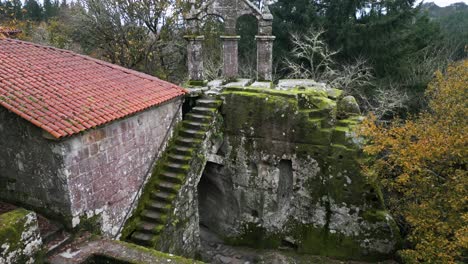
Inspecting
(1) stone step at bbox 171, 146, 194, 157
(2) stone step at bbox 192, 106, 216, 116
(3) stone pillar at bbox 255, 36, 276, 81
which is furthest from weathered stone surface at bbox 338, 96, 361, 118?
(1) stone step at bbox 171, 146, 194, 157

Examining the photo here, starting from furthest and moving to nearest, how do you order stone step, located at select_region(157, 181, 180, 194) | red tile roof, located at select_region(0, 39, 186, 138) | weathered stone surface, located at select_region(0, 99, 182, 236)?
stone step, located at select_region(157, 181, 180, 194), weathered stone surface, located at select_region(0, 99, 182, 236), red tile roof, located at select_region(0, 39, 186, 138)

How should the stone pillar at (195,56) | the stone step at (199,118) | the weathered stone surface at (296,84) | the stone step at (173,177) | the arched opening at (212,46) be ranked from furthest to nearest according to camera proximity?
the arched opening at (212,46) < the stone pillar at (195,56) < the weathered stone surface at (296,84) < the stone step at (199,118) < the stone step at (173,177)

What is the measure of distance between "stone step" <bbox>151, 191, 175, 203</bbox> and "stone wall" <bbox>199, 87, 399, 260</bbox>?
125 inches

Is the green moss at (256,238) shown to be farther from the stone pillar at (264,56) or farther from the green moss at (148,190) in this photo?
the stone pillar at (264,56)

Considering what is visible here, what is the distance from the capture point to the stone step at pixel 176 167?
406 inches

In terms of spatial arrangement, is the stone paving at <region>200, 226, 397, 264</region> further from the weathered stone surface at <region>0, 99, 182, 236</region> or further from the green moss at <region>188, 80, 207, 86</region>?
the green moss at <region>188, 80, 207, 86</region>

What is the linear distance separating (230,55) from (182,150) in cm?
524

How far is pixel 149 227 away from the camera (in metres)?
9.09

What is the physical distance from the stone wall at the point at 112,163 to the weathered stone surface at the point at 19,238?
1.05 metres

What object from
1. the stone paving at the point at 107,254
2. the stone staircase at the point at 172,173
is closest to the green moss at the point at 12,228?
the stone paving at the point at 107,254

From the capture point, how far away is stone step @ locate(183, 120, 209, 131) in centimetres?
1134

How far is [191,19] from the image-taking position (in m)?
13.5

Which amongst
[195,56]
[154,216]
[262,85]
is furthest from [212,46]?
[154,216]

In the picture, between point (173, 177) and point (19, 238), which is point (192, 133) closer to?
point (173, 177)
